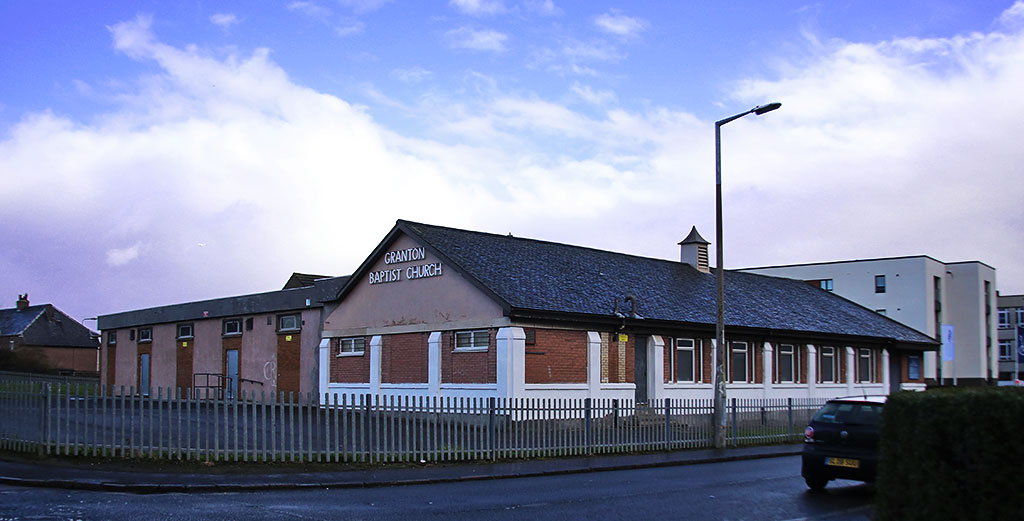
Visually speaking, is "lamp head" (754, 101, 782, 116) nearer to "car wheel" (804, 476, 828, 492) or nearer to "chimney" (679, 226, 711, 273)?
"car wheel" (804, 476, 828, 492)

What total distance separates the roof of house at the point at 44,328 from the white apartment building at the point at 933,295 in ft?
201

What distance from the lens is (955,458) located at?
6699mm

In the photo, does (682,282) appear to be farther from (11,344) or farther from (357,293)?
(11,344)

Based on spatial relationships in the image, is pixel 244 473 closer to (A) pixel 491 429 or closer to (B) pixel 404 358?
(A) pixel 491 429

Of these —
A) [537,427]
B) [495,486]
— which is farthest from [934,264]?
[495,486]

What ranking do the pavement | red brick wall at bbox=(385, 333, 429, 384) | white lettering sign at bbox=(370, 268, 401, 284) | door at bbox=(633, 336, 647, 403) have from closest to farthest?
the pavement
red brick wall at bbox=(385, 333, 429, 384)
door at bbox=(633, 336, 647, 403)
white lettering sign at bbox=(370, 268, 401, 284)

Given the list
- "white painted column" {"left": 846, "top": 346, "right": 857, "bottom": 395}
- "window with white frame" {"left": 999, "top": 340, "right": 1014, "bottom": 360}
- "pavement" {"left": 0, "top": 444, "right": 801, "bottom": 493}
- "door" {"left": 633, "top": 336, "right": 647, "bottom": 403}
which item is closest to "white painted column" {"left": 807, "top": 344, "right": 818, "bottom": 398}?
"white painted column" {"left": 846, "top": 346, "right": 857, "bottom": 395}

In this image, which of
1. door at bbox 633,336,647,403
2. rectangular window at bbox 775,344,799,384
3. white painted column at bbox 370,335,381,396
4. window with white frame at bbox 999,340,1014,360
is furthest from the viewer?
window with white frame at bbox 999,340,1014,360

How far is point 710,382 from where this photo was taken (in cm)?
3156

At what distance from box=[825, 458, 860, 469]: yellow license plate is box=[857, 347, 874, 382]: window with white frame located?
Answer: 89.0 feet

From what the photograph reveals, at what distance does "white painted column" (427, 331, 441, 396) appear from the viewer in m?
27.5

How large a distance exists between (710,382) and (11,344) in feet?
221

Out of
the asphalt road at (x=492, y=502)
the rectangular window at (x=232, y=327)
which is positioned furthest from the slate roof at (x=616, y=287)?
the rectangular window at (x=232, y=327)

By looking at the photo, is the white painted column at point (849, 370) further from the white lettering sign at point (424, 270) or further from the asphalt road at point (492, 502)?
the asphalt road at point (492, 502)
